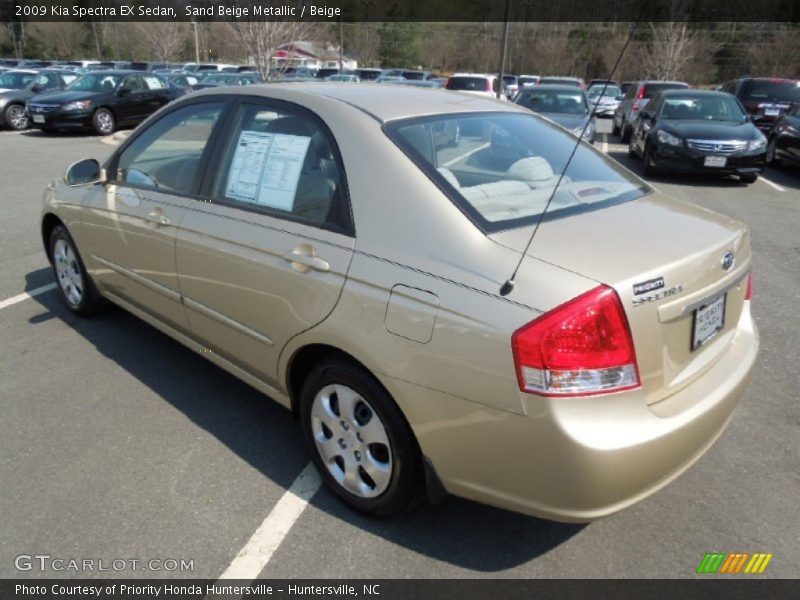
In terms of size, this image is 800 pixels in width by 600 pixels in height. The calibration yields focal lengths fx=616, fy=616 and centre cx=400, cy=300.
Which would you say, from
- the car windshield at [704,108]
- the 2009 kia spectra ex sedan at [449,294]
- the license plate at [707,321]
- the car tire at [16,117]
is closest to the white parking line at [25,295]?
the 2009 kia spectra ex sedan at [449,294]

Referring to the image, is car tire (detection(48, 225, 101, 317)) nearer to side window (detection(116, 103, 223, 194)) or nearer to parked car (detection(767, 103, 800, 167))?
side window (detection(116, 103, 223, 194))

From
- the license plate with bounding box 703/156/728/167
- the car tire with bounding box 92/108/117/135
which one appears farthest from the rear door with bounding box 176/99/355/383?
the car tire with bounding box 92/108/117/135

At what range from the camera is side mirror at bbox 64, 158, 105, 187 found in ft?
12.9

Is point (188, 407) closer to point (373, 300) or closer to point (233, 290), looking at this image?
point (233, 290)

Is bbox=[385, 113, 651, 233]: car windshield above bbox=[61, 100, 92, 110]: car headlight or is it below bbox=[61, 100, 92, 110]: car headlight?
above

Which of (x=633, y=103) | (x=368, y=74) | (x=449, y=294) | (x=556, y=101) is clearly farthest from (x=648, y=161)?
(x=368, y=74)

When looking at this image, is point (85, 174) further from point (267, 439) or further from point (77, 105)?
point (77, 105)

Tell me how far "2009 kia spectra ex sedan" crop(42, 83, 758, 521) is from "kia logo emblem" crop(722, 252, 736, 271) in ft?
0.06

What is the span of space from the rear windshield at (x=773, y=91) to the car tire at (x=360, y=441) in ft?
57.8

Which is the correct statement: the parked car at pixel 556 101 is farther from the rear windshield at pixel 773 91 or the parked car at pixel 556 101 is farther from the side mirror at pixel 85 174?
the side mirror at pixel 85 174

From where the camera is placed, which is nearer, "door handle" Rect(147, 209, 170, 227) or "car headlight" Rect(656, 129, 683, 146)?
"door handle" Rect(147, 209, 170, 227)

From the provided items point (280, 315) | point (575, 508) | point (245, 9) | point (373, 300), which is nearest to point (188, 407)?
point (280, 315)

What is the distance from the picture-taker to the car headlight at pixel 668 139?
32.9 feet
